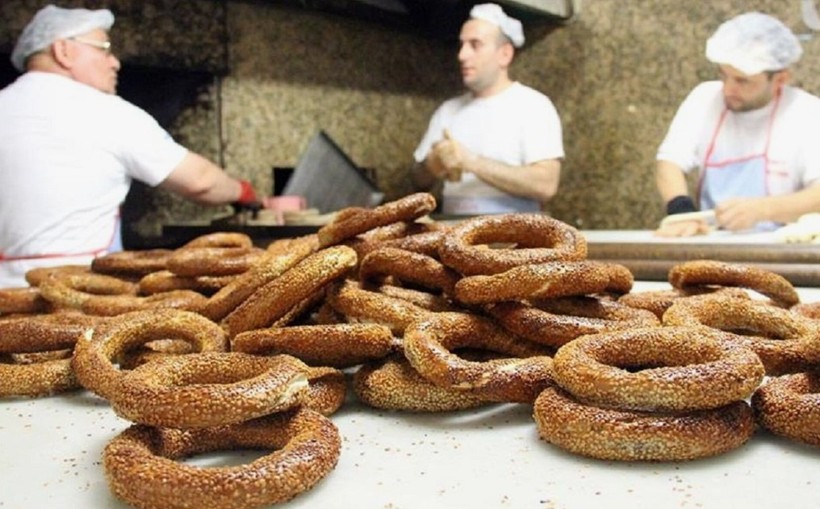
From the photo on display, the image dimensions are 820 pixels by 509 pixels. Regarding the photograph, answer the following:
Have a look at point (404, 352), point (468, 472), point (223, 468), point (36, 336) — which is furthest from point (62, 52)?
point (468, 472)

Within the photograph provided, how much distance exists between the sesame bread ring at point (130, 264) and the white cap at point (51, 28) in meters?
1.65

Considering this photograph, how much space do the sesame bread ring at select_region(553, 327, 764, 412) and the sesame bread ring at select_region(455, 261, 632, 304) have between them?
206 mm

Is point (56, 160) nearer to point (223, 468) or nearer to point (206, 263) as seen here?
point (206, 263)

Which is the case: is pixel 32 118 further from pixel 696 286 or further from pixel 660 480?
pixel 660 480

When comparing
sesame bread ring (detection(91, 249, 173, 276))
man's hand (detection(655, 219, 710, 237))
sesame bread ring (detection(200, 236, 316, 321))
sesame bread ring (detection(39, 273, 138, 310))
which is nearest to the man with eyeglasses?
sesame bread ring (detection(91, 249, 173, 276))

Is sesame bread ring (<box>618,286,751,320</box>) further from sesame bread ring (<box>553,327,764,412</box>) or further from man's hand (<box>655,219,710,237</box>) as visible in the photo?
man's hand (<box>655,219,710,237</box>)

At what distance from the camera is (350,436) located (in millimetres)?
1477

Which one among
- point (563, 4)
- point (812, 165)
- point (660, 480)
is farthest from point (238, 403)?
point (563, 4)

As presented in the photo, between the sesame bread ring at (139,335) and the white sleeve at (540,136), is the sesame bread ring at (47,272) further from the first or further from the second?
the white sleeve at (540,136)

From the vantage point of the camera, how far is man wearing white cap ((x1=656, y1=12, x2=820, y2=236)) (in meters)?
4.34

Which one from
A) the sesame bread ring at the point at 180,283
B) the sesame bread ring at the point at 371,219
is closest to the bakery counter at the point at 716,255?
the sesame bread ring at the point at 371,219

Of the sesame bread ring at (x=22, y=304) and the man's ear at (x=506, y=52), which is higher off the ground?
the man's ear at (x=506, y=52)

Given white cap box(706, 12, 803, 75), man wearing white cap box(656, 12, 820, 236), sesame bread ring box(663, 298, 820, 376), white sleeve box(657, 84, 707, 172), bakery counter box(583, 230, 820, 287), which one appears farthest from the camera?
white sleeve box(657, 84, 707, 172)

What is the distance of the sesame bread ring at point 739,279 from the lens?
2.25 m
